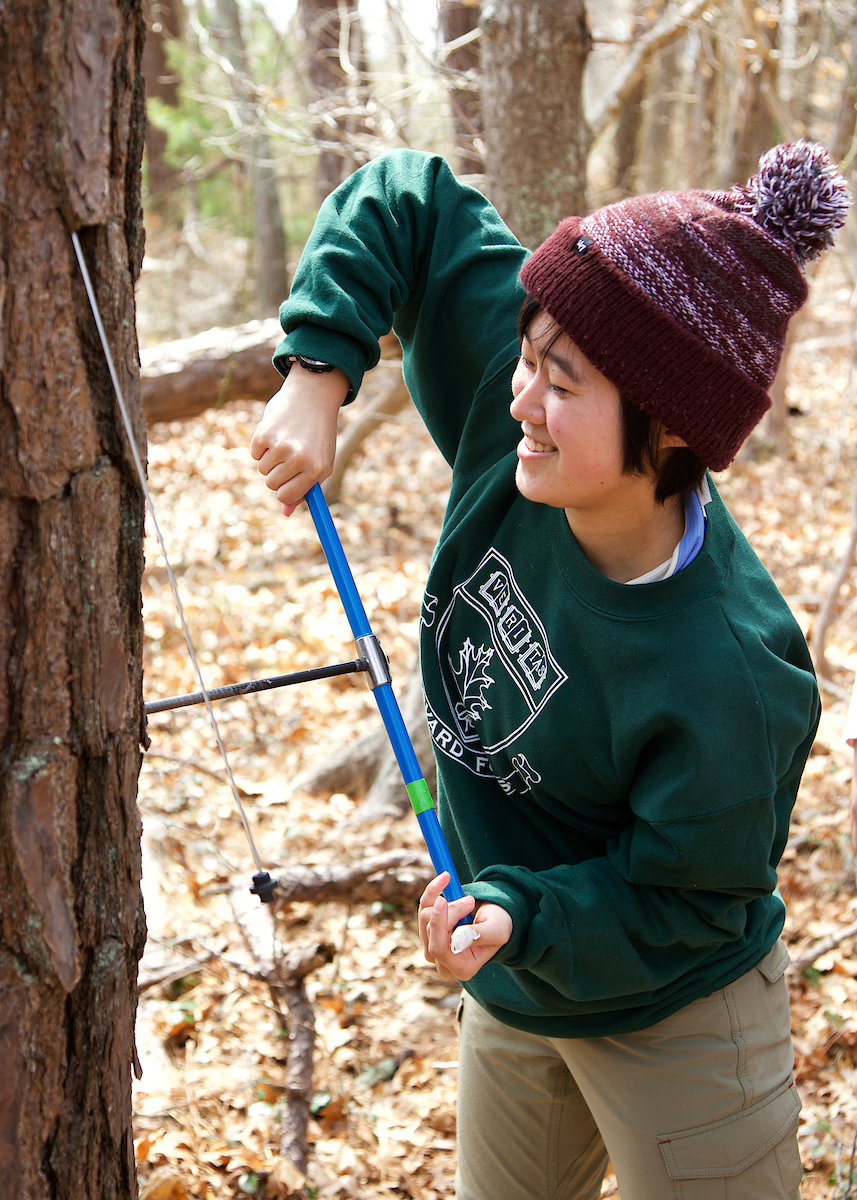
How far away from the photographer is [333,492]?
23.0 ft

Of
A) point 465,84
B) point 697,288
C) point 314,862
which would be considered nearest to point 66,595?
point 697,288

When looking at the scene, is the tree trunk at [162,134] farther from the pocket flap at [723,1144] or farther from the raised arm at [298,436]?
the pocket flap at [723,1144]

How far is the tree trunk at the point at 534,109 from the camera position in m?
3.49

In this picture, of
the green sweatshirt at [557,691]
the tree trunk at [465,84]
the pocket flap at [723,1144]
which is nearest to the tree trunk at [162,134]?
the tree trunk at [465,84]

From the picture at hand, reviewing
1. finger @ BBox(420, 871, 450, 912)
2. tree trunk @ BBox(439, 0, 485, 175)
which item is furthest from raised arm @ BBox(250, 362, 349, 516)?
tree trunk @ BBox(439, 0, 485, 175)

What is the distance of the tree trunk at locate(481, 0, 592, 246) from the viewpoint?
3.49 m

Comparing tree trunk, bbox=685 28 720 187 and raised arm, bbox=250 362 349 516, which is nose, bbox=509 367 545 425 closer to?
raised arm, bbox=250 362 349 516

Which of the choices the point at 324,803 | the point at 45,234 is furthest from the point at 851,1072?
the point at 45,234

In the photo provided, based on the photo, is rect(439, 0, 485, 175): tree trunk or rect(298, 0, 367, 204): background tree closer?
rect(439, 0, 485, 175): tree trunk

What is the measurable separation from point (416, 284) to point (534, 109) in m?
1.95

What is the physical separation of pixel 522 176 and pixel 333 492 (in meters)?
3.68

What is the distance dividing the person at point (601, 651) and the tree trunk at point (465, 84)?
3.32 metres

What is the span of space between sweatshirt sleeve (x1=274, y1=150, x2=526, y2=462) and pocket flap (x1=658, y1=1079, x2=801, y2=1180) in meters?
1.40

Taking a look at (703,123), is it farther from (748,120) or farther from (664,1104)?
(664,1104)
